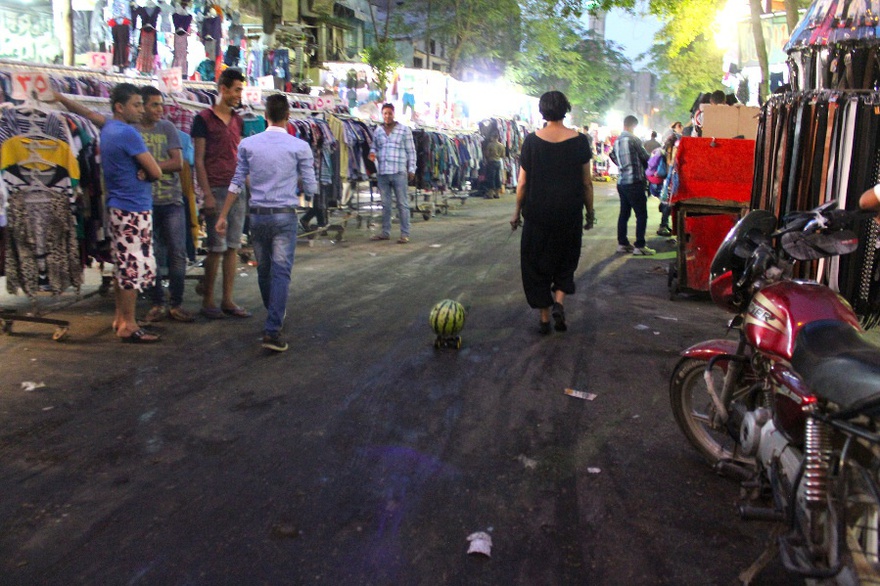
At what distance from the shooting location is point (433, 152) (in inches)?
686

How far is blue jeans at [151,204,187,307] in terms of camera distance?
23.5 ft

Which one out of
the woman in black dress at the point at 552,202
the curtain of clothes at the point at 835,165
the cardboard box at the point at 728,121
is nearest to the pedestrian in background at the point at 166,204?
the woman in black dress at the point at 552,202

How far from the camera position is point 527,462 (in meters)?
4.25

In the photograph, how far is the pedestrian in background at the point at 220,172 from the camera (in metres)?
7.12

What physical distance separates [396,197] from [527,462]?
9.47 metres

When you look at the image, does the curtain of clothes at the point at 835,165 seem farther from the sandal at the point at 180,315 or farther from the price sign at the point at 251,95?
the price sign at the point at 251,95

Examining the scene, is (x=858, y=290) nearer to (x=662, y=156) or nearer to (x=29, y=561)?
(x=29, y=561)

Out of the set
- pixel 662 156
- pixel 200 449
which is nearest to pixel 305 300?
pixel 200 449

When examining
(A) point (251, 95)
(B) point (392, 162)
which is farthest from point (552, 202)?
(B) point (392, 162)

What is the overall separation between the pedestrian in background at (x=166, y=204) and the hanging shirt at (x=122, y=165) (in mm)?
498

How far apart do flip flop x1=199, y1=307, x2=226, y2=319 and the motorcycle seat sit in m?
5.63

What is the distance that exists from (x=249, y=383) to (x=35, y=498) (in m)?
1.92

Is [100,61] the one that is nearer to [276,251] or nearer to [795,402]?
[276,251]

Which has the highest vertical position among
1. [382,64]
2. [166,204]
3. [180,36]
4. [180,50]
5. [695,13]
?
[695,13]
